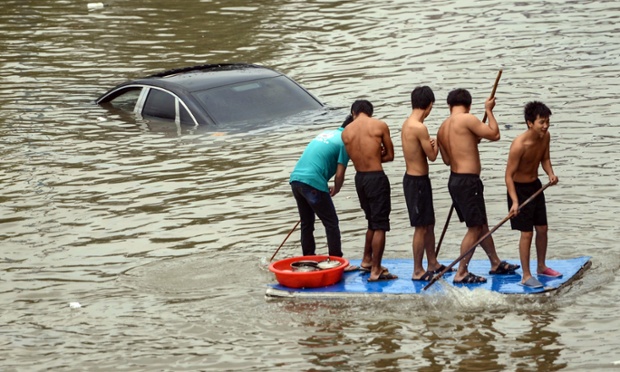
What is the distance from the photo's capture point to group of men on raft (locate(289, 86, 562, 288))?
10602 mm

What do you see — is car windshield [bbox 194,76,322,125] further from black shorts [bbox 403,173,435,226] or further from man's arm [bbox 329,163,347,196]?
black shorts [bbox 403,173,435,226]

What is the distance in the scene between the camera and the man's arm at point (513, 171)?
10538 millimetres

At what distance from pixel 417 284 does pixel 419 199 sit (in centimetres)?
77

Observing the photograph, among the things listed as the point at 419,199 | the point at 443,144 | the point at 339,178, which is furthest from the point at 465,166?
the point at 339,178

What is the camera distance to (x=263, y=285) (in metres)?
11.6

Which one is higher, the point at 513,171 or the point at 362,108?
the point at 362,108

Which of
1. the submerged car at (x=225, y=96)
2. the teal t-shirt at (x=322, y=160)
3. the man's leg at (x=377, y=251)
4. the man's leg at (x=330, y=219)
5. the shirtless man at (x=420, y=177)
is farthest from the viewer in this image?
the submerged car at (x=225, y=96)

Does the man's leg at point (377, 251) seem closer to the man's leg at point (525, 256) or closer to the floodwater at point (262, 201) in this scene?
the floodwater at point (262, 201)

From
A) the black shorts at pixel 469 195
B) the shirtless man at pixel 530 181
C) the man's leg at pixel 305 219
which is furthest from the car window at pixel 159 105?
the shirtless man at pixel 530 181

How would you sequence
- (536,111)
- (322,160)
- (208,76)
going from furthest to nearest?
(208,76) → (322,160) → (536,111)

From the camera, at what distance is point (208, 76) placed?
17625mm

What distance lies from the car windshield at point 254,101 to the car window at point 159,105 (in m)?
0.53

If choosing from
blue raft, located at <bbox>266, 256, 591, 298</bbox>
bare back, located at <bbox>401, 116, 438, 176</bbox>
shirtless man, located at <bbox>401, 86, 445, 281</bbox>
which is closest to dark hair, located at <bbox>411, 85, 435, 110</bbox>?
→ shirtless man, located at <bbox>401, 86, 445, 281</bbox>

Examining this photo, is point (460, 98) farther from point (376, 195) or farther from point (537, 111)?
point (376, 195)
